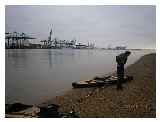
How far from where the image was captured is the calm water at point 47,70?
2982 mm

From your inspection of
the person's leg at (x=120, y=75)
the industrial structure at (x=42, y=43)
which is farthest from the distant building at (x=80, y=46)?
the person's leg at (x=120, y=75)

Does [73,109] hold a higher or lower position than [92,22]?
lower

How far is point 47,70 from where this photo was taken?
3014 mm

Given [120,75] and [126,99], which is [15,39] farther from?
[126,99]

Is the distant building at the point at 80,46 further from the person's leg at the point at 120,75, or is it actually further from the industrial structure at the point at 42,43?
the person's leg at the point at 120,75

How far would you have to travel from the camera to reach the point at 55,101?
2.96 meters

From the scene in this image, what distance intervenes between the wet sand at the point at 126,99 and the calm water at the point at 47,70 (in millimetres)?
69

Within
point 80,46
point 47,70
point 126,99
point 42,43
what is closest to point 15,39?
point 42,43

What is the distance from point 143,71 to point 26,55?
876 millimetres

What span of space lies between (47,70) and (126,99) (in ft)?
2.05
